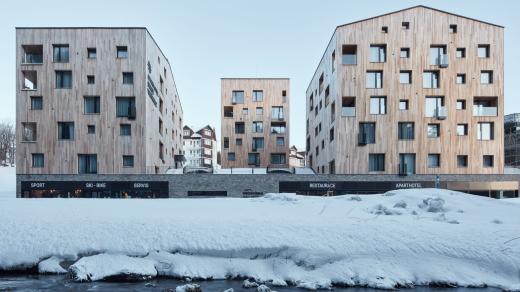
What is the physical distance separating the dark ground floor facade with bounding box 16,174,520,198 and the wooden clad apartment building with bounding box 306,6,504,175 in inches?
47.9

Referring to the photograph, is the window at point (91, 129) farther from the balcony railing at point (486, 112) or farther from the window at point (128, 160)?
the balcony railing at point (486, 112)

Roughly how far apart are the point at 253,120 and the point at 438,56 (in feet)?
85.6

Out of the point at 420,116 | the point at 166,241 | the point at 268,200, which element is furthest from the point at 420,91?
the point at 166,241

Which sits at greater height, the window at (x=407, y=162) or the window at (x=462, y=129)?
the window at (x=462, y=129)

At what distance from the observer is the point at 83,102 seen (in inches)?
1273

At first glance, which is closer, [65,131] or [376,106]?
[376,106]

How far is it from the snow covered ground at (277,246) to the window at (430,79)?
25.3m

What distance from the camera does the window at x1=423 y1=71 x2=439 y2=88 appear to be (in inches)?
1264

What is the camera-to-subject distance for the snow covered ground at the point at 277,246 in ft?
23.7

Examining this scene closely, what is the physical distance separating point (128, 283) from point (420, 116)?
100ft

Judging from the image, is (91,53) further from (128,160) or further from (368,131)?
(368,131)

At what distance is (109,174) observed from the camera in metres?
31.0

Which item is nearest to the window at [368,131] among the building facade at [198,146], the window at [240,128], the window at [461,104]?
the window at [461,104]

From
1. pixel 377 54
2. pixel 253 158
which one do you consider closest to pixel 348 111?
pixel 377 54
